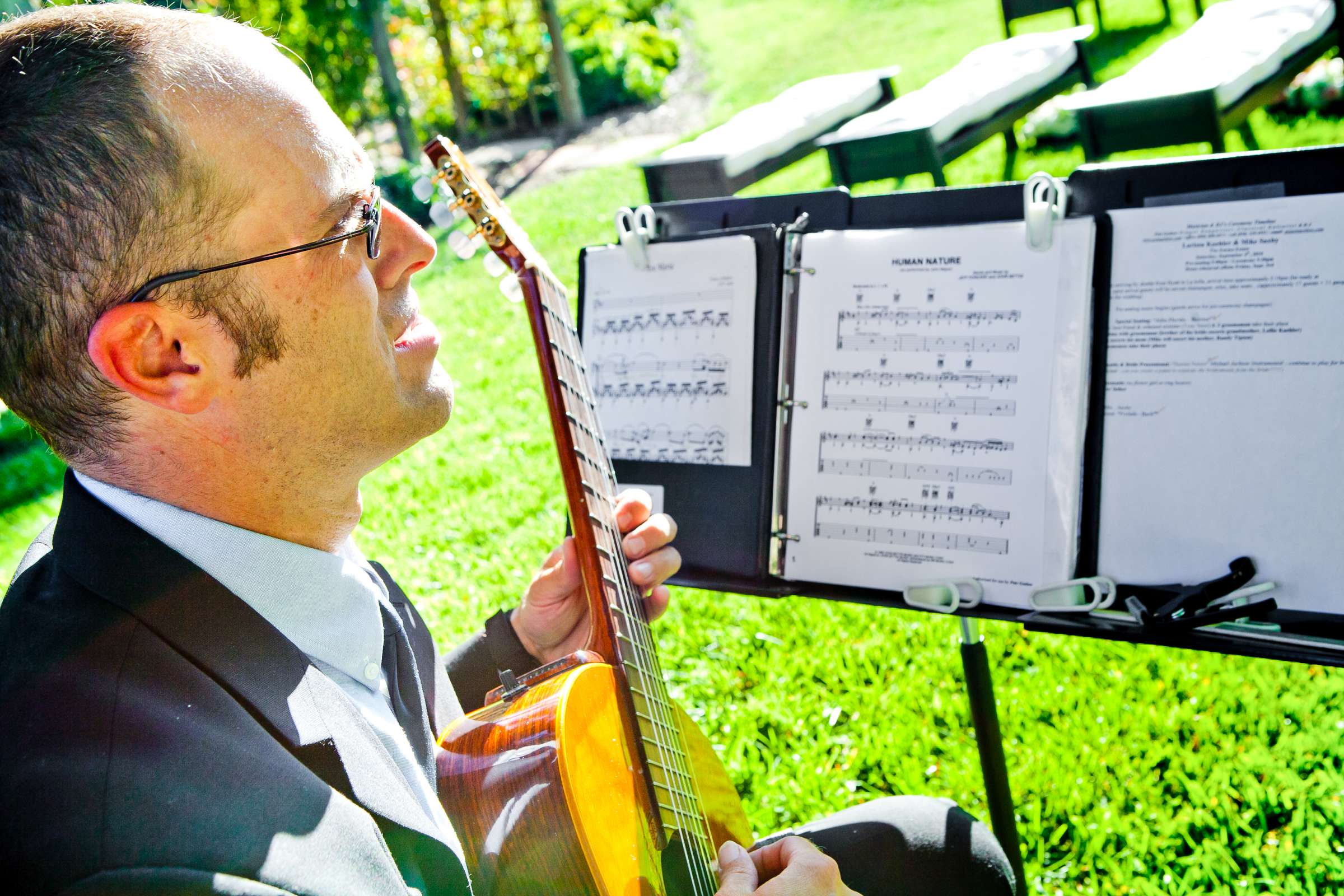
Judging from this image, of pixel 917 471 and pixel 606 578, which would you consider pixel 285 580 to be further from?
pixel 917 471

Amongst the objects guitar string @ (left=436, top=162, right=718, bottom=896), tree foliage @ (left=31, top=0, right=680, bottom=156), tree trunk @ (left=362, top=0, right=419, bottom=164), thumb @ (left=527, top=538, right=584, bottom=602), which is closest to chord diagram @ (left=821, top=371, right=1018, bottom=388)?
guitar string @ (left=436, top=162, right=718, bottom=896)

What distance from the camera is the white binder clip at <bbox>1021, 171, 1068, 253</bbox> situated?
159 centimetres

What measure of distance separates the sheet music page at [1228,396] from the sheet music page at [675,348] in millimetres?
693

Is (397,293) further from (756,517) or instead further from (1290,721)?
(1290,721)

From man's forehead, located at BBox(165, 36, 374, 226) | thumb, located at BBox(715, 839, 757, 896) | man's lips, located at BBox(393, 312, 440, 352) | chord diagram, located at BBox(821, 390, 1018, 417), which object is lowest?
thumb, located at BBox(715, 839, 757, 896)

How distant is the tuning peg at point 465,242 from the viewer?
1.65 meters

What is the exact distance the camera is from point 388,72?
9266 mm

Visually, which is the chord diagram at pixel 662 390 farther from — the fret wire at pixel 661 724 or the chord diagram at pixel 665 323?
the fret wire at pixel 661 724

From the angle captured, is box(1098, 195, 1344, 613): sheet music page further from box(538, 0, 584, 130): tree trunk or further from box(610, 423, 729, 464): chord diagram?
box(538, 0, 584, 130): tree trunk

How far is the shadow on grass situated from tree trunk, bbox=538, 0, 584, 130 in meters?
6.52

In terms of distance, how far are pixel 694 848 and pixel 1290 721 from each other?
177 cm

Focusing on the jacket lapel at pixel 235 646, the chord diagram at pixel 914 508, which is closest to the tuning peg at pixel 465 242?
the jacket lapel at pixel 235 646

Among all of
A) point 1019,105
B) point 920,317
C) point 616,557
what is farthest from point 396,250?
point 1019,105

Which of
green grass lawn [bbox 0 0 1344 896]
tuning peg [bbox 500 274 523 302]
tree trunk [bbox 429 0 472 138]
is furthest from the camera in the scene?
tree trunk [bbox 429 0 472 138]
